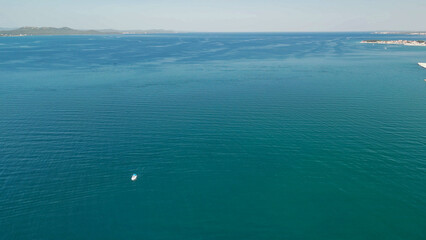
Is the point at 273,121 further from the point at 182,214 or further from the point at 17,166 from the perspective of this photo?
the point at 17,166

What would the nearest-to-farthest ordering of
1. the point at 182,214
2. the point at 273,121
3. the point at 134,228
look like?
the point at 134,228 < the point at 182,214 < the point at 273,121

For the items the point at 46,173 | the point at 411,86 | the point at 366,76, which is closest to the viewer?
the point at 46,173

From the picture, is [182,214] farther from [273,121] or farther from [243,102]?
[243,102]

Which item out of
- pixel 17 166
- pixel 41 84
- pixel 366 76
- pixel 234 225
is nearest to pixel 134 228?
pixel 234 225

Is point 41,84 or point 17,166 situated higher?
point 41,84

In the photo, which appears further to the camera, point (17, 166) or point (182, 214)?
point (17, 166)

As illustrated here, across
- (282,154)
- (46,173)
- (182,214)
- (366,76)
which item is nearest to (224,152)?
(282,154)
